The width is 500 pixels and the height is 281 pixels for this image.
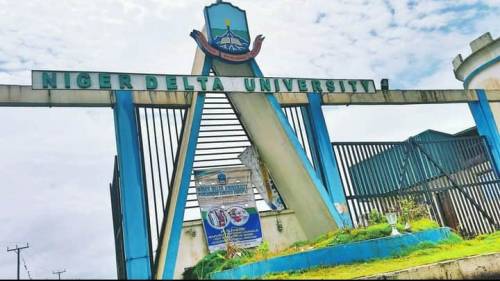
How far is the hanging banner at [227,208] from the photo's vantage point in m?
11.0

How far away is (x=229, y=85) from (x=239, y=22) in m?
2.57

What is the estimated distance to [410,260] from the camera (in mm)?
7742

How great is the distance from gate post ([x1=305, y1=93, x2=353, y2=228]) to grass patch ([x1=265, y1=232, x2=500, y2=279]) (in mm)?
3099

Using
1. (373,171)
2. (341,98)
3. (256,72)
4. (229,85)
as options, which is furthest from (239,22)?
(373,171)

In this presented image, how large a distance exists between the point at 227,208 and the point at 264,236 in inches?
48.9

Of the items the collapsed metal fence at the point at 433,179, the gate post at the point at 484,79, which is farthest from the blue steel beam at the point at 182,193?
the gate post at the point at 484,79

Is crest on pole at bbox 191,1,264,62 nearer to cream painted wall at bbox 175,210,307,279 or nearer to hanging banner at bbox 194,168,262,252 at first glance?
hanging banner at bbox 194,168,262,252

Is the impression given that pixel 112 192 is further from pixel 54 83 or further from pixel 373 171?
pixel 373 171

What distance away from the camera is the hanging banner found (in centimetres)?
1100

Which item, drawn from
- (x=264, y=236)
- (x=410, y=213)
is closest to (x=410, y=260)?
(x=410, y=213)

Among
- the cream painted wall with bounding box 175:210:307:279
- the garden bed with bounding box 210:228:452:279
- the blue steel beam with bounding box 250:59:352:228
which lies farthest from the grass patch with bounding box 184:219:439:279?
the blue steel beam with bounding box 250:59:352:228

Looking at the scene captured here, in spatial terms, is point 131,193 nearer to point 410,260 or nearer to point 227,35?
point 227,35

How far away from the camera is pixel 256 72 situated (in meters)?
12.4

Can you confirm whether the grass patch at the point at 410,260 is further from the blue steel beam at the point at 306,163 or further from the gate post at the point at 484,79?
the gate post at the point at 484,79
